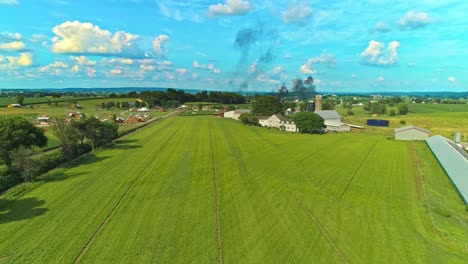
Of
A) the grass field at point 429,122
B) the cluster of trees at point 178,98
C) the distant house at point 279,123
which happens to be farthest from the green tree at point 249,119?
the cluster of trees at point 178,98

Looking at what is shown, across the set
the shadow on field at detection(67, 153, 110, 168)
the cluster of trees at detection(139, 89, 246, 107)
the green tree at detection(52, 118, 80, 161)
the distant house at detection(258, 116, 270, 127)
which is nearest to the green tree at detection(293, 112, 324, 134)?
the distant house at detection(258, 116, 270, 127)

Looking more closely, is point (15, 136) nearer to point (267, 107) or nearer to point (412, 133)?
point (412, 133)

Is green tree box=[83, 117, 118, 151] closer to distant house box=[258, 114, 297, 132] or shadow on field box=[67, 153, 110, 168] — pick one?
shadow on field box=[67, 153, 110, 168]

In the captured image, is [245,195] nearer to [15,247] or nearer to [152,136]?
[15,247]

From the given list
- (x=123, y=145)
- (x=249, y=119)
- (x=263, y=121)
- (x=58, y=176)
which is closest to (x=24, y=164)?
(x=58, y=176)

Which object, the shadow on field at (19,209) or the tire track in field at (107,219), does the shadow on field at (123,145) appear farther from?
the shadow on field at (19,209)

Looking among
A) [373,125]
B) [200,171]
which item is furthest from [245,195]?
[373,125]
